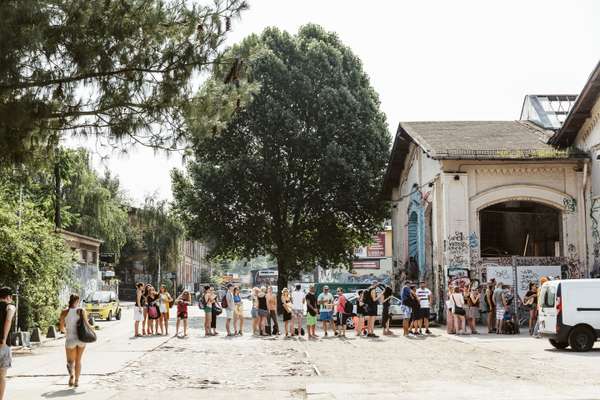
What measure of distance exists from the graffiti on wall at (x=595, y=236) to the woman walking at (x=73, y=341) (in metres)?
20.3

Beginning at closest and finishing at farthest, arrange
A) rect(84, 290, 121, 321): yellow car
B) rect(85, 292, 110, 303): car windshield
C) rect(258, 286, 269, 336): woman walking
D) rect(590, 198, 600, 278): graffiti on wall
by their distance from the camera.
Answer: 1. rect(258, 286, 269, 336): woman walking
2. rect(590, 198, 600, 278): graffiti on wall
3. rect(84, 290, 121, 321): yellow car
4. rect(85, 292, 110, 303): car windshield

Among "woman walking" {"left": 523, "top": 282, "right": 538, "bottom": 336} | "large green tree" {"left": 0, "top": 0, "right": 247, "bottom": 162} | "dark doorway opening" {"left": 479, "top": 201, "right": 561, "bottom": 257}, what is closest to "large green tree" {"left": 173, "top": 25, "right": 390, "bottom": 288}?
"dark doorway opening" {"left": 479, "top": 201, "right": 561, "bottom": 257}

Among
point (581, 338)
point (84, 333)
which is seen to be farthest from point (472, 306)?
point (84, 333)

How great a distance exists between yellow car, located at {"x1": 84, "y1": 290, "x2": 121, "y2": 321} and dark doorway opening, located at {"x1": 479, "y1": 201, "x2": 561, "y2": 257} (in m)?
17.3

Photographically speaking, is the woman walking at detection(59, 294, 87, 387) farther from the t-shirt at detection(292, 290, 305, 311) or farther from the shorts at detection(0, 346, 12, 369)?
the t-shirt at detection(292, 290, 305, 311)

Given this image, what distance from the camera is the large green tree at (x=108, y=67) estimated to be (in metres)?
11.4

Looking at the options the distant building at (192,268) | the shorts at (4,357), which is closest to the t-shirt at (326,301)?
the shorts at (4,357)

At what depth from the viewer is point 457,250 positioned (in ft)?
94.4

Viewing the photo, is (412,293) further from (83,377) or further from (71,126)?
(71,126)

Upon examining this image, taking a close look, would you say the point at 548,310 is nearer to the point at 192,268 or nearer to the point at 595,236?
the point at 595,236

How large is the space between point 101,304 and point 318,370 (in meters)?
23.4

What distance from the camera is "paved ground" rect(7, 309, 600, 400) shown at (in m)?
11.8

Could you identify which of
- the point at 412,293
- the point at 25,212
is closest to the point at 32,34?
the point at 25,212

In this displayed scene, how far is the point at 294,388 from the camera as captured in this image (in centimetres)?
1234
